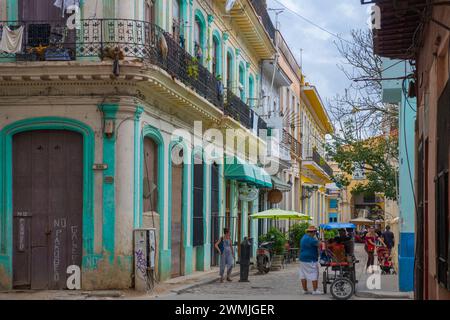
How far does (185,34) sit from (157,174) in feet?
14.6

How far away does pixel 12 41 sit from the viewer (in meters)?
16.3

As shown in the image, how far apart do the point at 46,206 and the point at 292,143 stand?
923 inches

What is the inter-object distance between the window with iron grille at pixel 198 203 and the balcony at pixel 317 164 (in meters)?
20.9

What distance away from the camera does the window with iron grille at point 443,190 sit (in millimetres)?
7282

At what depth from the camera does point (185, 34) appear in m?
21.2

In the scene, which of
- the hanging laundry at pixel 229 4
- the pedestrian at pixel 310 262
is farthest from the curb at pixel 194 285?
the hanging laundry at pixel 229 4

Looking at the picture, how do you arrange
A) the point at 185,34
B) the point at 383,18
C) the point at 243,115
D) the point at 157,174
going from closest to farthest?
the point at 383,18
the point at 157,174
the point at 185,34
the point at 243,115

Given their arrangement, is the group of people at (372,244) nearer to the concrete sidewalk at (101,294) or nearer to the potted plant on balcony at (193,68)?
the concrete sidewalk at (101,294)

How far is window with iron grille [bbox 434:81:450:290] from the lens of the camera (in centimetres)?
728

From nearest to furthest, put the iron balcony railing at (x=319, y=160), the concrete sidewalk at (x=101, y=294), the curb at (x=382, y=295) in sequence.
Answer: the concrete sidewalk at (x=101, y=294) → the curb at (x=382, y=295) → the iron balcony railing at (x=319, y=160)

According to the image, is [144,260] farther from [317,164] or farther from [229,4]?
[317,164]

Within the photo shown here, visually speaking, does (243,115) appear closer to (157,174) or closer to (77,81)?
(157,174)

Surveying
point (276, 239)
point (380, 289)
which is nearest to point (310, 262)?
point (380, 289)

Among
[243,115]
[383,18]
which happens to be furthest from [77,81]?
[243,115]
